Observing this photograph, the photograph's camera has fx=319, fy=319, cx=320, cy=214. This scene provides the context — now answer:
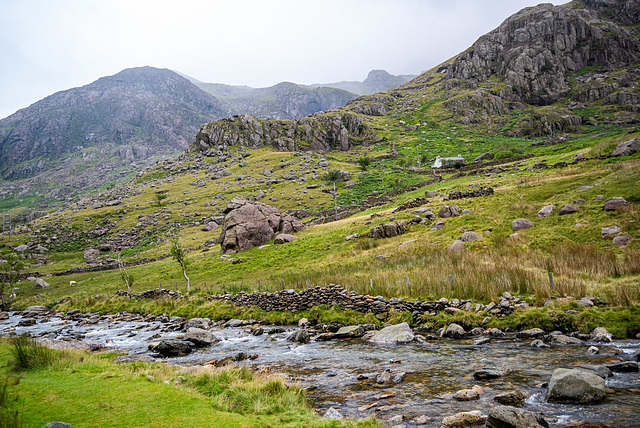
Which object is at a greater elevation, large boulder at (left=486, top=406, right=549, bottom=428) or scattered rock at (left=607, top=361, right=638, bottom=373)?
large boulder at (left=486, top=406, right=549, bottom=428)

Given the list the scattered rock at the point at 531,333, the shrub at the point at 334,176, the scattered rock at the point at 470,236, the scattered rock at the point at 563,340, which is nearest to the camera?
the scattered rock at the point at 563,340

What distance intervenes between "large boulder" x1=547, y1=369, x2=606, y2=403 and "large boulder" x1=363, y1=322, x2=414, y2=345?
26.4 ft

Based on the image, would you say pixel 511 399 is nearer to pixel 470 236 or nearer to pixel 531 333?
pixel 531 333

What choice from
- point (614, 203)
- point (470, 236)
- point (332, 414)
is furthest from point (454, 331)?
point (614, 203)

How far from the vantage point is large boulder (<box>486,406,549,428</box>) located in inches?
293

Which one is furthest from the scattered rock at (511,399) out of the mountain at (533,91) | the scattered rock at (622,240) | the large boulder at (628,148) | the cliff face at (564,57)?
the cliff face at (564,57)

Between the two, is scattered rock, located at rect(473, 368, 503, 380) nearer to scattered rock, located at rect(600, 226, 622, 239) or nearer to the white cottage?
scattered rock, located at rect(600, 226, 622, 239)

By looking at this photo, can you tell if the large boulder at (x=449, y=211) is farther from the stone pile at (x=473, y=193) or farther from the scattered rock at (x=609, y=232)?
the scattered rock at (x=609, y=232)

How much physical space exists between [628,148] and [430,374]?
4975 cm

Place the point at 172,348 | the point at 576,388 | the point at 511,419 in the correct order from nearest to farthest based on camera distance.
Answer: the point at 511,419, the point at 576,388, the point at 172,348

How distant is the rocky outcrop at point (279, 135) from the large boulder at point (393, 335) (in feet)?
556

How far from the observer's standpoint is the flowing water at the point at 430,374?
870 centimetres

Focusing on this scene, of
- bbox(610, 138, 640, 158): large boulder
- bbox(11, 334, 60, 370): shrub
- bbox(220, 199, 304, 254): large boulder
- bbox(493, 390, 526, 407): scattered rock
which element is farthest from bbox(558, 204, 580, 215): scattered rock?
bbox(220, 199, 304, 254): large boulder

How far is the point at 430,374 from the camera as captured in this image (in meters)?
12.1
